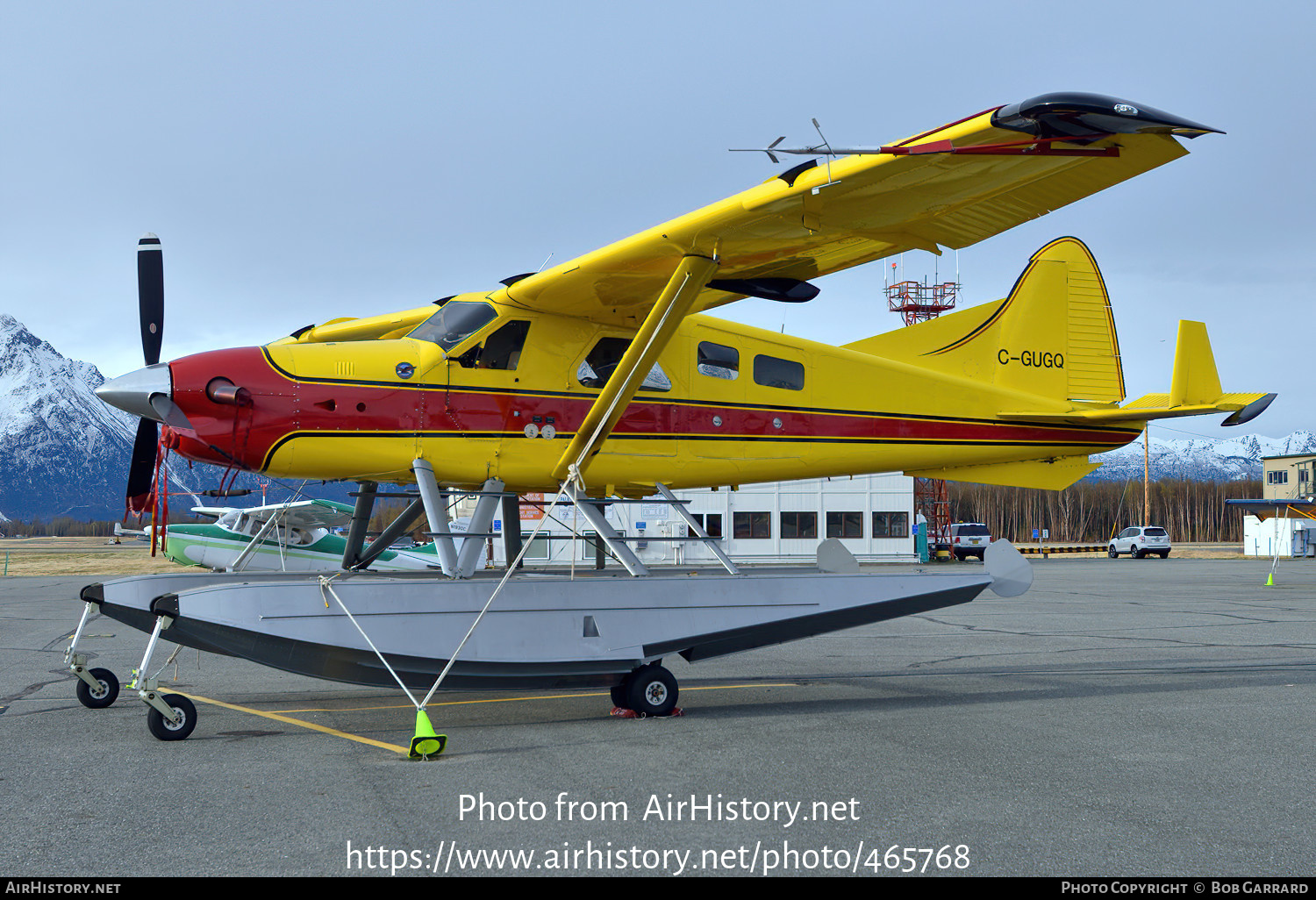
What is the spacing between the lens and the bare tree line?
8938 centimetres

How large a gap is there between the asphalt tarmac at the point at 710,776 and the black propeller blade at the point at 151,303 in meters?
3.24

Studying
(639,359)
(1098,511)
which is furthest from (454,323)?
(1098,511)

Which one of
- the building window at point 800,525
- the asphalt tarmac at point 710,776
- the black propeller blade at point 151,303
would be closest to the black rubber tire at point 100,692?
the asphalt tarmac at point 710,776

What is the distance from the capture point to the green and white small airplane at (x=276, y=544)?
19.8 m

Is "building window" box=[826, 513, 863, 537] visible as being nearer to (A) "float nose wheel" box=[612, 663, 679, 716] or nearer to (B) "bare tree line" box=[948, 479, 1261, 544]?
(A) "float nose wheel" box=[612, 663, 679, 716]

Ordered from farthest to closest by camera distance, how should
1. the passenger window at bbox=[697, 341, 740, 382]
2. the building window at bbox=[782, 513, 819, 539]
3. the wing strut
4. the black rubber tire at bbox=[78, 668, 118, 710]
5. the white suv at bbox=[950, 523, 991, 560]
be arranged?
the white suv at bbox=[950, 523, 991, 560], the building window at bbox=[782, 513, 819, 539], the passenger window at bbox=[697, 341, 740, 382], the black rubber tire at bbox=[78, 668, 118, 710], the wing strut

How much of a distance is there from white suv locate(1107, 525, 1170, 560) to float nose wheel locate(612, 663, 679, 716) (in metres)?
45.8

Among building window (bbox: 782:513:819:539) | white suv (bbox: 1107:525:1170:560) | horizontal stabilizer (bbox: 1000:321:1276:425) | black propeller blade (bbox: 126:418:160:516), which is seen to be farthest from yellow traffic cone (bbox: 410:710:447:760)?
white suv (bbox: 1107:525:1170:560)

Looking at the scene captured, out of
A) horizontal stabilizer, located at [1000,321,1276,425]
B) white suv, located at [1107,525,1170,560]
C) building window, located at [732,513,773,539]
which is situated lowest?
white suv, located at [1107,525,1170,560]

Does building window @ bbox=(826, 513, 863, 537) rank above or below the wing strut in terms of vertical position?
below

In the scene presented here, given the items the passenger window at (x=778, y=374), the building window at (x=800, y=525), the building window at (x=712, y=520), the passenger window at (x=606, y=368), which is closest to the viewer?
the passenger window at (x=606, y=368)

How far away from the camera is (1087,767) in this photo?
562 cm

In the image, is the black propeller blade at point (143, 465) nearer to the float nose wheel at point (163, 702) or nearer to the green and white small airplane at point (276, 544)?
the float nose wheel at point (163, 702)

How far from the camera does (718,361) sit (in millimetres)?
8625
